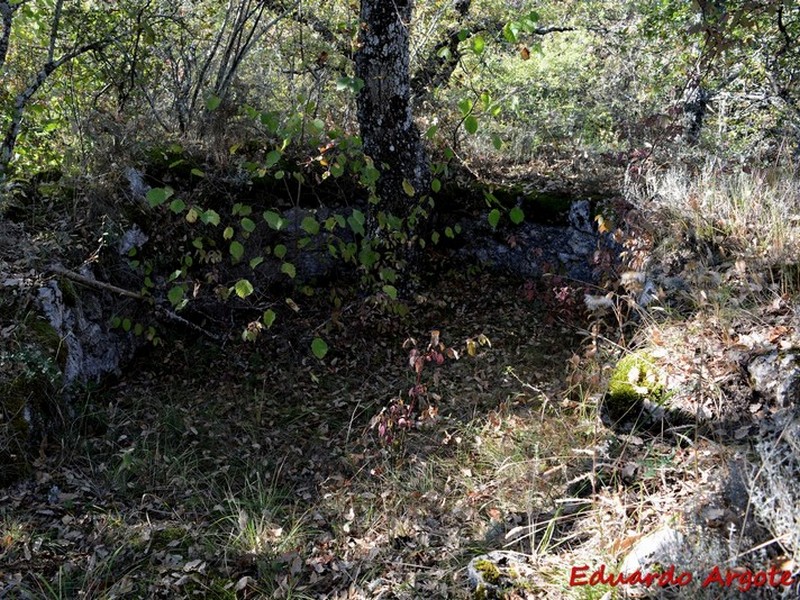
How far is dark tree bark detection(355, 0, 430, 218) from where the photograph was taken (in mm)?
4582

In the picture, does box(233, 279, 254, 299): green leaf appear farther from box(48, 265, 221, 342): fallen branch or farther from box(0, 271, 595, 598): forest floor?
box(48, 265, 221, 342): fallen branch

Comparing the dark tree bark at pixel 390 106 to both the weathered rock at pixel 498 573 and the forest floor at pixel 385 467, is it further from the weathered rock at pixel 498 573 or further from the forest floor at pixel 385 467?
the weathered rock at pixel 498 573

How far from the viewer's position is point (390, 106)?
483cm

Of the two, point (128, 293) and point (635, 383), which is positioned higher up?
point (128, 293)

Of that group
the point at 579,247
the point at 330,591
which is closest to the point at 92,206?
the point at 330,591

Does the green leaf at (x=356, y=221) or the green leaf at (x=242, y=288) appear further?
the green leaf at (x=356, y=221)

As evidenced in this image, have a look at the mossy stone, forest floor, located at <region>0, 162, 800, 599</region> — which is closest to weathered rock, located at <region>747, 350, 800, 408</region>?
forest floor, located at <region>0, 162, 800, 599</region>

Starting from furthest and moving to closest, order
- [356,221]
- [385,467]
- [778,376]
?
[356,221], [385,467], [778,376]

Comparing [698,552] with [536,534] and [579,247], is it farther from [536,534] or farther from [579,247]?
[579,247]

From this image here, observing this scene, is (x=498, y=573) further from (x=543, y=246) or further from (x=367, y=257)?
(x=543, y=246)

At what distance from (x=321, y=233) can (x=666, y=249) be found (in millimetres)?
3100

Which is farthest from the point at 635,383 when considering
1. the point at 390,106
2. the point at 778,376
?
the point at 390,106

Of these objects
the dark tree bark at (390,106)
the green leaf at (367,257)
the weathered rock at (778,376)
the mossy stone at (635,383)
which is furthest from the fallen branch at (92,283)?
the weathered rock at (778,376)

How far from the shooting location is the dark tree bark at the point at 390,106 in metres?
4.58
